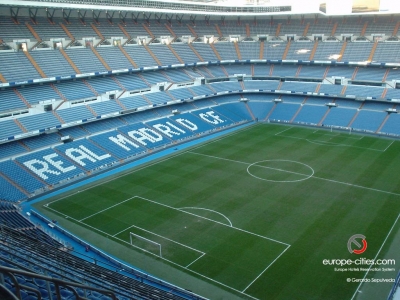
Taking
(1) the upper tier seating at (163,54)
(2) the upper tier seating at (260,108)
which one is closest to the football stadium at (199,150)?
(1) the upper tier seating at (163,54)

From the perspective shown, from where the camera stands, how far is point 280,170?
3322cm

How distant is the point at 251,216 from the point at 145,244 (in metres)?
7.30

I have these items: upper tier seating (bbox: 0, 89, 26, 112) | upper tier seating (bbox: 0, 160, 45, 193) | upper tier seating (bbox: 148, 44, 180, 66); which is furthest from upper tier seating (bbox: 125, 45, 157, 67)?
upper tier seating (bbox: 0, 160, 45, 193)

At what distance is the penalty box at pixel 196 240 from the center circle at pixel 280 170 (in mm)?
8185

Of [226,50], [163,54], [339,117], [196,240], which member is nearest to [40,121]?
[163,54]

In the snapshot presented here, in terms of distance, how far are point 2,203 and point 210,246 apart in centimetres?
1550

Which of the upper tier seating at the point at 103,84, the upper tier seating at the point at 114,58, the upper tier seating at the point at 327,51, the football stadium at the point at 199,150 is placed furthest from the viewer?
the upper tier seating at the point at 327,51

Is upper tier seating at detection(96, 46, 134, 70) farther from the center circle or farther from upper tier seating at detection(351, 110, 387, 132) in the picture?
upper tier seating at detection(351, 110, 387, 132)

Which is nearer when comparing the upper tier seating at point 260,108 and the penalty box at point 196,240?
the penalty box at point 196,240

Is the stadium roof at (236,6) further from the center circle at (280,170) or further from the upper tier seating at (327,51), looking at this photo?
the center circle at (280,170)

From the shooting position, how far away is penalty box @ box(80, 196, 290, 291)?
19859 mm

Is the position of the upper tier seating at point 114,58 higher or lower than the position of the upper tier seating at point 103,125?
higher

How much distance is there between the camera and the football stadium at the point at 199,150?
1902 centimetres

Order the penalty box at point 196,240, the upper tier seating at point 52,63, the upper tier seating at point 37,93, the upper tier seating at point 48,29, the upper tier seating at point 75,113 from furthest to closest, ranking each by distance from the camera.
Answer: the upper tier seating at point 48,29
the upper tier seating at point 52,63
the upper tier seating at point 75,113
the upper tier seating at point 37,93
the penalty box at point 196,240
